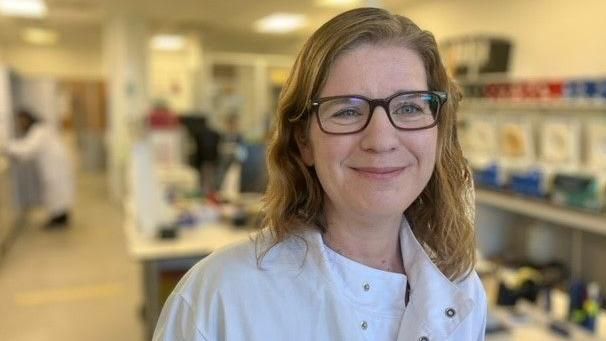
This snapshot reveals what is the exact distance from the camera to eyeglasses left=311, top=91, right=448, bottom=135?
0.85 m

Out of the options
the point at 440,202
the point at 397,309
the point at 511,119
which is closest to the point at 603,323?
the point at 440,202

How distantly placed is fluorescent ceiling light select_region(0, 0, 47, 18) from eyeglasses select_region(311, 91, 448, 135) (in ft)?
21.8

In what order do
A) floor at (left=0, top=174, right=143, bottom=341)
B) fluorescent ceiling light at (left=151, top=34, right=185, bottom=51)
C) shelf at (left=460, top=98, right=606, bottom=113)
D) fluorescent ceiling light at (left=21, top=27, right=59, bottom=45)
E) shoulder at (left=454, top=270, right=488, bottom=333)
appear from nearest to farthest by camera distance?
1. shoulder at (left=454, top=270, right=488, bottom=333)
2. shelf at (left=460, top=98, right=606, bottom=113)
3. floor at (left=0, top=174, right=143, bottom=341)
4. fluorescent ceiling light at (left=21, top=27, right=59, bottom=45)
5. fluorescent ceiling light at (left=151, top=34, right=185, bottom=51)

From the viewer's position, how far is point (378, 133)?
33.4 inches

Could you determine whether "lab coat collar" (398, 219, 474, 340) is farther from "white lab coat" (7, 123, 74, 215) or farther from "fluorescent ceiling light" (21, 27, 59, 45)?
"fluorescent ceiling light" (21, 27, 59, 45)

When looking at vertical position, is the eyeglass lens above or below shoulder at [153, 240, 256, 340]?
above

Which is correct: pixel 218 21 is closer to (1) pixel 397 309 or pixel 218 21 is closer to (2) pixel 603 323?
(2) pixel 603 323

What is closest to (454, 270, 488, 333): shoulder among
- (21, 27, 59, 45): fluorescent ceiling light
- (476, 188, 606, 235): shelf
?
(476, 188, 606, 235): shelf

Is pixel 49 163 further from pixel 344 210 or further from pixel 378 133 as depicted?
pixel 378 133

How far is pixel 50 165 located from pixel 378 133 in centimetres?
638

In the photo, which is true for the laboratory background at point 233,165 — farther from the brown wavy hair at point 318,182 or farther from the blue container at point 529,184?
the brown wavy hair at point 318,182

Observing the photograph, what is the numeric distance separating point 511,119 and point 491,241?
1025mm

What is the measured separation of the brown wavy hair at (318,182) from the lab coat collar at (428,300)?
0.25 ft

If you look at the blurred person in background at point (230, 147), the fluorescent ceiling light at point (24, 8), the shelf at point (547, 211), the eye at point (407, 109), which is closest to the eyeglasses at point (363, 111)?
the eye at point (407, 109)
